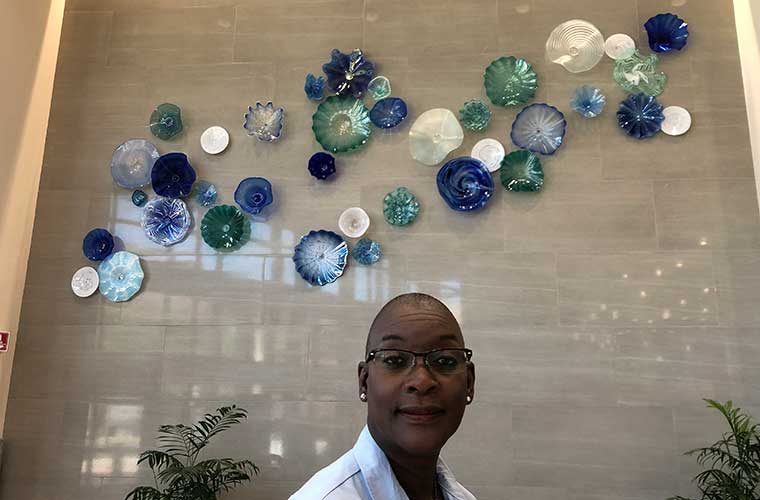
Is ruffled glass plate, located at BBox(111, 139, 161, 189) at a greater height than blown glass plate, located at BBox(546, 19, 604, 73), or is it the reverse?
blown glass plate, located at BBox(546, 19, 604, 73)

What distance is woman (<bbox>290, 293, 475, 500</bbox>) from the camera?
115 cm

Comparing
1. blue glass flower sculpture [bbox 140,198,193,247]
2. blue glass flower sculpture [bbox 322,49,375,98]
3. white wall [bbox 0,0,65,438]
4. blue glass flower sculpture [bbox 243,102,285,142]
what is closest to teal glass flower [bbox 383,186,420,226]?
blue glass flower sculpture [bbox 322,49,375,98]

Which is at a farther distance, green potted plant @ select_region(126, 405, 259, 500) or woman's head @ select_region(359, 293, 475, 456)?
green potted plant @ select_region(126, 405, 259, 500)

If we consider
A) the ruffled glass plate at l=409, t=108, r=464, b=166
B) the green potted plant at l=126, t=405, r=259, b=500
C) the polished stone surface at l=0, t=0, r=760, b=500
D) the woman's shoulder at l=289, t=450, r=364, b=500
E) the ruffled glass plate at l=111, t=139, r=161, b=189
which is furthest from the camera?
the ruffled glass plate at l=111, t=139, r=161, b=189

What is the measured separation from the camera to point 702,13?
4.01 metres

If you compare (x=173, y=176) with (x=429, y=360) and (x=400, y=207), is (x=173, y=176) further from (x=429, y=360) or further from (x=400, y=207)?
(x=429, y=360)

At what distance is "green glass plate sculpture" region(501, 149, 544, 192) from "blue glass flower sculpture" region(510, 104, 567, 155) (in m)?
0.07

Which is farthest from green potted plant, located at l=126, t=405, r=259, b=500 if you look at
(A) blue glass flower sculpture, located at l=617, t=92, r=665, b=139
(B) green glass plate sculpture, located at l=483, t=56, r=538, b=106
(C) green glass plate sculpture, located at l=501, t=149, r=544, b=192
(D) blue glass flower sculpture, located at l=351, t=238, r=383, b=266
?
(A) blue glass flower sculpture, located at l=617, t=92, r=665, b=139

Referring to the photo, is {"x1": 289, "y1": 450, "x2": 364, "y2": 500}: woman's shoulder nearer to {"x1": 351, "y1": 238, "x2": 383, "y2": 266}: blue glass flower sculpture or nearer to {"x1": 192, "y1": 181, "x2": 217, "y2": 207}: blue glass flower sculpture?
{"x1": 351, "y1": 238, "x2": 383, "y2": 266}: blue glass flower sculpture

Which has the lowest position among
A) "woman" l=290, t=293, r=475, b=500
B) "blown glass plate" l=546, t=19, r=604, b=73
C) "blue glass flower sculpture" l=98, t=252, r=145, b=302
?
"woman" l=290, t=293, r=475, b=500

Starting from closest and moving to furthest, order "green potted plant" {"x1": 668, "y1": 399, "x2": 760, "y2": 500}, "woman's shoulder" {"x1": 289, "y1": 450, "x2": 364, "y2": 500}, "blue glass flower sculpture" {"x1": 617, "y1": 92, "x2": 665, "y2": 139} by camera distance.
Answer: "woman's shoulder" {"x1": 289, "y1": 450, "x2": 364, "y2": 500} → "green potted plant" {"x1": 668, "y1": 399, "x2": 760, "y2": 500} → "blue glass flower sculpture" {"x1": 617, "y1": 92, "x2": 665, "y2": 139}

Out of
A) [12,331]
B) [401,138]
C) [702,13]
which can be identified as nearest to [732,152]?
[702,13]

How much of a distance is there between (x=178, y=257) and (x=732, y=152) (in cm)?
330

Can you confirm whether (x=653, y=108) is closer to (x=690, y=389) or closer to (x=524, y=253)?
(x=524, y=253)
